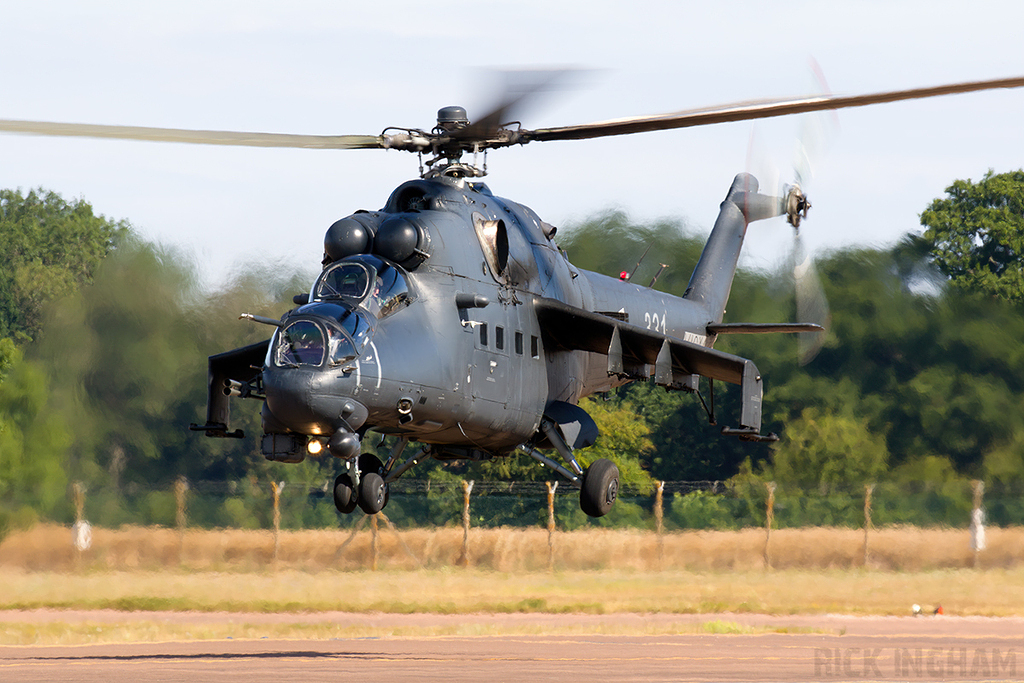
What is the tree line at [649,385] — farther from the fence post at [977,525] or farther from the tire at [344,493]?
the tire at [344,493]

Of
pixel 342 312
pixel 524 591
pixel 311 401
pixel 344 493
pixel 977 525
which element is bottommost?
pixel 524 591

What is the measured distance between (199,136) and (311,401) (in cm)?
307

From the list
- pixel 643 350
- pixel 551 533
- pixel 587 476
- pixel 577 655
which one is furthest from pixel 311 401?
pixel 551 533

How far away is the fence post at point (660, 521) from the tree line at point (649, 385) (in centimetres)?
259

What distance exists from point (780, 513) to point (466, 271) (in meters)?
17.5

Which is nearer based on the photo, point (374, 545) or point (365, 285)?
point (365, 285)

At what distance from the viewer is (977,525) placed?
98.2 ft

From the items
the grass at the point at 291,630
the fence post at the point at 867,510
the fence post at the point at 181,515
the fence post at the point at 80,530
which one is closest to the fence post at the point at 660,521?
the grass at the point at 291,630

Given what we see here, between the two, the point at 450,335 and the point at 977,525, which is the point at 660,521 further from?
the point at 450,335

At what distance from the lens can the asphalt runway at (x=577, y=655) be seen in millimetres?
18594

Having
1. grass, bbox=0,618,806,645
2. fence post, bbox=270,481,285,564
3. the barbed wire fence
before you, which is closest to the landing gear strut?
grass, bbox=0,618,806,645

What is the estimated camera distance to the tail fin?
903 inches

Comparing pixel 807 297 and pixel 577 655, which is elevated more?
pixel 807 297

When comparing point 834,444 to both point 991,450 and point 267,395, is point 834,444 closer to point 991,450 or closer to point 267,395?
point 991,450
